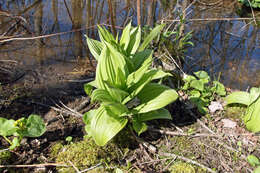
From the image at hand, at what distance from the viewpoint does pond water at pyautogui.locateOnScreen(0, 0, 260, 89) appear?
3.28 m

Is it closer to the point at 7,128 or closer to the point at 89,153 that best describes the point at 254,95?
the point at 89,153

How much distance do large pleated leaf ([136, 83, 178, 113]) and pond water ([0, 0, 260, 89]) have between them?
43.8 inches

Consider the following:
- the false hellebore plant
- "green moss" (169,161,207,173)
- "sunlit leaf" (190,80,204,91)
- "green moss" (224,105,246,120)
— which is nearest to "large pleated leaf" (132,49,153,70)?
the false hellebore plant

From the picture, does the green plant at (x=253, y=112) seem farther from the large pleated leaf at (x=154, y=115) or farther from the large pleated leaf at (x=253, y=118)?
the large pleated leaf at (x=154, y=115)

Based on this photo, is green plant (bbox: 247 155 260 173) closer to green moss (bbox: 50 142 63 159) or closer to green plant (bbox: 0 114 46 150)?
green moss (bbox: 50 142 63 159)

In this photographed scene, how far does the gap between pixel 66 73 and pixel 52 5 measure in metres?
2.60

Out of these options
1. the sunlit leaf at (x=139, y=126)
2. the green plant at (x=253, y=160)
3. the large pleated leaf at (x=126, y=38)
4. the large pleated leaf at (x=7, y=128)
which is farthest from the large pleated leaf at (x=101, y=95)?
the green plant at (x=253, y=160)

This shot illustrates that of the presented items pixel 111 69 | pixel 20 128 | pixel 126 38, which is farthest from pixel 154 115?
pixel 20 128

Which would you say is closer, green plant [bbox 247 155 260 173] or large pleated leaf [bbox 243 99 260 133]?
green plant [bbox 247 155 260 173]

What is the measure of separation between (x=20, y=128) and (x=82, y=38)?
8.25ft

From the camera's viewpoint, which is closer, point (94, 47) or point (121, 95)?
point (121, 95)

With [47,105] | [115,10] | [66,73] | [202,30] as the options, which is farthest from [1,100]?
[202,30]

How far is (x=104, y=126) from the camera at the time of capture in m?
1.80

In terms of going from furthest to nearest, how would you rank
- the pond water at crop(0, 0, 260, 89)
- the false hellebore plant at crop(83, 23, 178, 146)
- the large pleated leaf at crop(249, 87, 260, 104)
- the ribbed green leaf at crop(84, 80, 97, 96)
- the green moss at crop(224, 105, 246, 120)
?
the pond water at crop(0, 0, 260, 89) → the green moss at crop(224, 105, 246, 120) → the large pleated leaf at crop(249, 87, 260, 104) → the ribbed green leaf at crop(84, 80, 97, 96) → the false hellebore plant at crop(83, 23, 178, 146)
